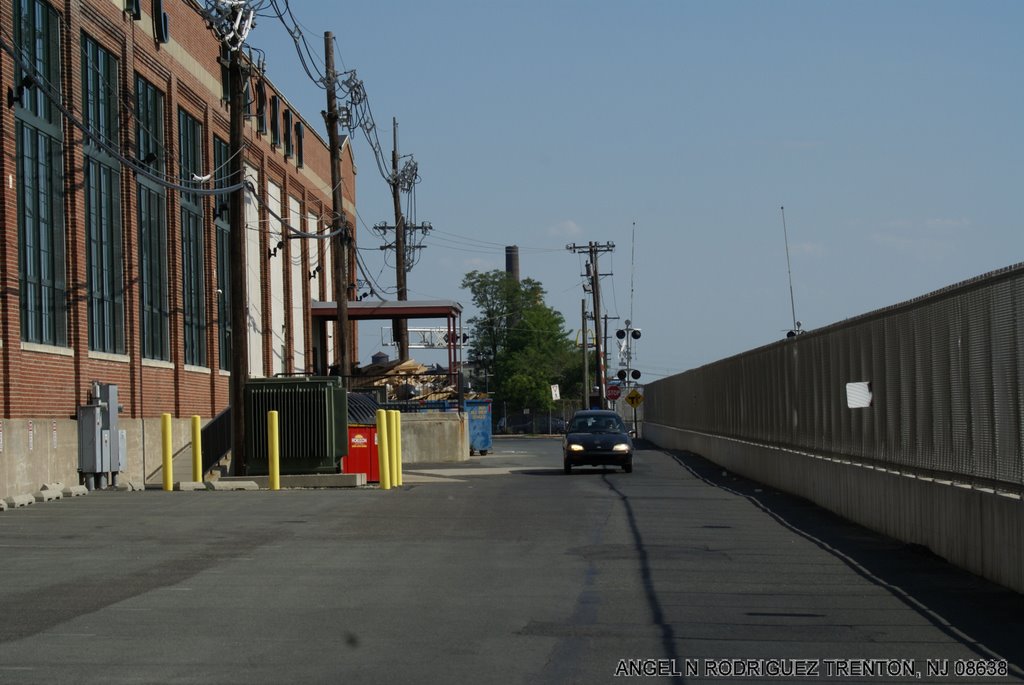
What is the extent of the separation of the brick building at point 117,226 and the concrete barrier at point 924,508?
1226cm

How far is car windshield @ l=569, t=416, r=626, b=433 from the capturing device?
3419 cm

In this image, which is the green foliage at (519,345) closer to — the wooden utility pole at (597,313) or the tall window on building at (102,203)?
the wooden utility pole at (597,313)

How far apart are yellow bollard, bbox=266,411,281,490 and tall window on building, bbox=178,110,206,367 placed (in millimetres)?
11949

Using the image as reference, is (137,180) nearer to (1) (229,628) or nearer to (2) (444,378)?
(2) (444,378)

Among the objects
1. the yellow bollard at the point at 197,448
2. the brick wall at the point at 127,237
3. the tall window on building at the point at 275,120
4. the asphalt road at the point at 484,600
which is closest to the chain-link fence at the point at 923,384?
the asphalt road at the point at 484,600

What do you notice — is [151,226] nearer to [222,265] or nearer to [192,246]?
[192,246]

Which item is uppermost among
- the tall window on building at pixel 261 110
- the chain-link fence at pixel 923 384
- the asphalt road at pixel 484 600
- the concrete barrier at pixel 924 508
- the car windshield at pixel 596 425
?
the tall window on building at pixel 261 110

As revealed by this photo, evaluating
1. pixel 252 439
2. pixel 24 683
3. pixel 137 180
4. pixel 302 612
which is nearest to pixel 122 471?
pixel 252 439

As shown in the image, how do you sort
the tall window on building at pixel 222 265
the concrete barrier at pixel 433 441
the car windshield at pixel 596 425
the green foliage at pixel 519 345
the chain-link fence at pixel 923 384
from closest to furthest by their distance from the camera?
the chain-link fence at pixel 923 384, the car windshield at pixel 596 425, the tall window on building at pixel 222 265, the concrete barrier at pixel 433 441, the green foliage at pixel 519 345

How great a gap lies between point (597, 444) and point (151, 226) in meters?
12.5

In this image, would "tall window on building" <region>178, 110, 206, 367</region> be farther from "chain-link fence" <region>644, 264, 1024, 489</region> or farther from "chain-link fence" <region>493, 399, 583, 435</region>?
"chain-link fence" <region>493, 399, 583, 435</region>

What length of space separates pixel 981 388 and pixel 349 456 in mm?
18686

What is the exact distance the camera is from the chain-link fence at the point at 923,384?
39.1 feet

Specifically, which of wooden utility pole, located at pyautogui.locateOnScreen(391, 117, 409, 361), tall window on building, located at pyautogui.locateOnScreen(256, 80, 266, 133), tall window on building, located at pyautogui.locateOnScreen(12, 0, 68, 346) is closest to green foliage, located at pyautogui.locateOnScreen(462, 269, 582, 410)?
wooden utility pole, located at pyautogui.locateOnScreen(391, 117, 409, 361)
